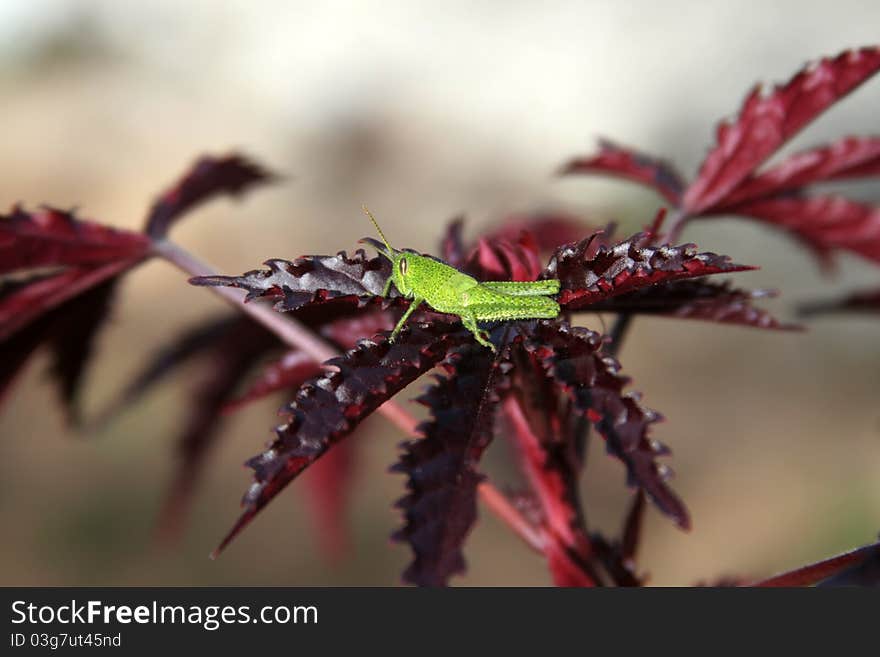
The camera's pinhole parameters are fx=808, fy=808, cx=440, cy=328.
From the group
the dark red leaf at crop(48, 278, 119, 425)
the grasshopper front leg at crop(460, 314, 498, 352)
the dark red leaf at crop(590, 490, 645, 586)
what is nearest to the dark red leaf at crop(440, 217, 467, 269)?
the grasshopper front leg at crop(460, 314, 498, 352)

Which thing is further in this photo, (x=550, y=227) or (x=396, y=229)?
(x=396, y=229)

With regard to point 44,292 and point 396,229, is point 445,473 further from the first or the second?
point 396,229

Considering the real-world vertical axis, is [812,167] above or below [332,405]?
above

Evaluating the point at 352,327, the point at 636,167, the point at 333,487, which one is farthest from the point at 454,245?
the point at 333,487

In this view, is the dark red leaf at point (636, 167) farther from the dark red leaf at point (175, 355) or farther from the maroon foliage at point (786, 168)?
the dark red leaf at point (175, 355)

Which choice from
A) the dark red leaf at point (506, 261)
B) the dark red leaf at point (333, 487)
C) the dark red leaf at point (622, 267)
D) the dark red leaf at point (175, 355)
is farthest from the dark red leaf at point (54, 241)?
the dark red leaf at point (333, 487)

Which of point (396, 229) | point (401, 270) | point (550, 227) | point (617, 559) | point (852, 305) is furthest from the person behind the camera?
point (396, 229)

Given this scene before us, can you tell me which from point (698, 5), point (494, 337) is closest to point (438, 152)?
point (698, 5)
